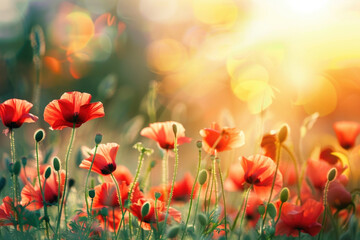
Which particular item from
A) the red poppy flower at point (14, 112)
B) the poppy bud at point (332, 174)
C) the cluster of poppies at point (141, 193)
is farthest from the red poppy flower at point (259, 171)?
the red poppy flower at point (14, 112)

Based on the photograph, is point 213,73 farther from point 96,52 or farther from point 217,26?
point 96,52

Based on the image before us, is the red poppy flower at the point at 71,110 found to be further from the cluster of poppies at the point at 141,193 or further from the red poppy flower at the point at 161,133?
the red poppy flower at the point at 161,133

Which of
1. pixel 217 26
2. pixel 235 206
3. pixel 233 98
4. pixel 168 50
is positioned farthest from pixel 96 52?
pixel 235 206

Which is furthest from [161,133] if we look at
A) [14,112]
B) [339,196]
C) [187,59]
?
[187,59]

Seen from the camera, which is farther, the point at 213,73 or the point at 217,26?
the point at 217,26

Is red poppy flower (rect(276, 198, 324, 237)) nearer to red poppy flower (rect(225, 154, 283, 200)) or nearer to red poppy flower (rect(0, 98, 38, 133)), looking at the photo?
red poppy flower (rect(225, 154, 283, 200))

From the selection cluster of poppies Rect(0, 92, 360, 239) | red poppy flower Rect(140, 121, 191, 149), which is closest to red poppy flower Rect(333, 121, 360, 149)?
cluster of poppies Rect(0, 92, 360, 239)
